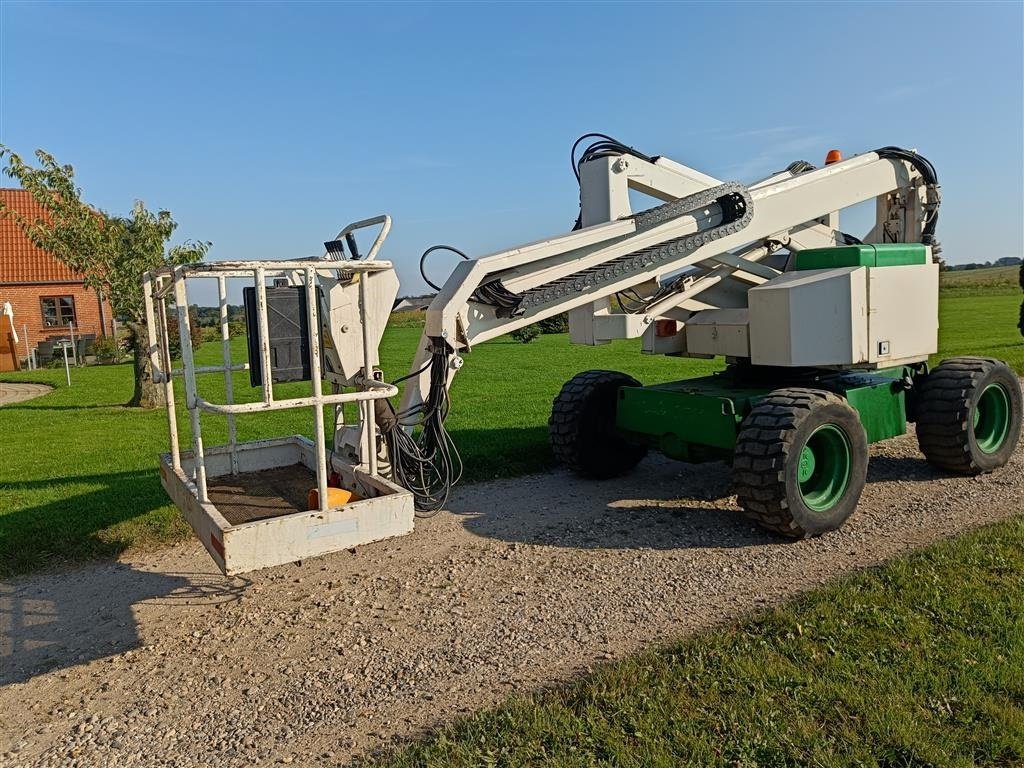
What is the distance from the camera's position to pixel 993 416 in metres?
7.78

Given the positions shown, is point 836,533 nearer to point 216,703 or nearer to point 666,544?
point 666,544

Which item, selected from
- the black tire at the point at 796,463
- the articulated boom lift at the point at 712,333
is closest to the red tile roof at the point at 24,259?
the articulated boom lift at the point at 712,333

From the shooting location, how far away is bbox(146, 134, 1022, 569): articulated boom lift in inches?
202

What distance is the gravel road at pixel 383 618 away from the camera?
375 centimetres

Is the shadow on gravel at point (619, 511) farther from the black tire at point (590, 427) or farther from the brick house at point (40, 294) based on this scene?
the brick house at point (40, 294)

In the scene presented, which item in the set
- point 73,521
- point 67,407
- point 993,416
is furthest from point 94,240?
point 993,416

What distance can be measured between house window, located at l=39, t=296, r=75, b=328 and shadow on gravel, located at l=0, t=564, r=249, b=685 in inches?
1211

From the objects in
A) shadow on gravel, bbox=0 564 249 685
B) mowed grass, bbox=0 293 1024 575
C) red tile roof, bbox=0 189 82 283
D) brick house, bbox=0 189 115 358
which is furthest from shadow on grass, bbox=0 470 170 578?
red tile roof, bbox=0 189 82 283

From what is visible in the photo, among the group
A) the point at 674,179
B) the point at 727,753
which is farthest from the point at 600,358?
the point at 727,753

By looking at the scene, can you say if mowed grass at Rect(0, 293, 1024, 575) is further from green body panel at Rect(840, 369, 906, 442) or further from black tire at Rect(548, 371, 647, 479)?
green body panel at Rect(840, 369, 906, 442)

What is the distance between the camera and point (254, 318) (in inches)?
170

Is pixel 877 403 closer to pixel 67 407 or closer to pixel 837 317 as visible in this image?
pixel 837 317

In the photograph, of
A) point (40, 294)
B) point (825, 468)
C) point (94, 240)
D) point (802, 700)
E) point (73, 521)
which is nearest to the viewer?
point (802, 700)

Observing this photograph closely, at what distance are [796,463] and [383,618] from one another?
3108mm
